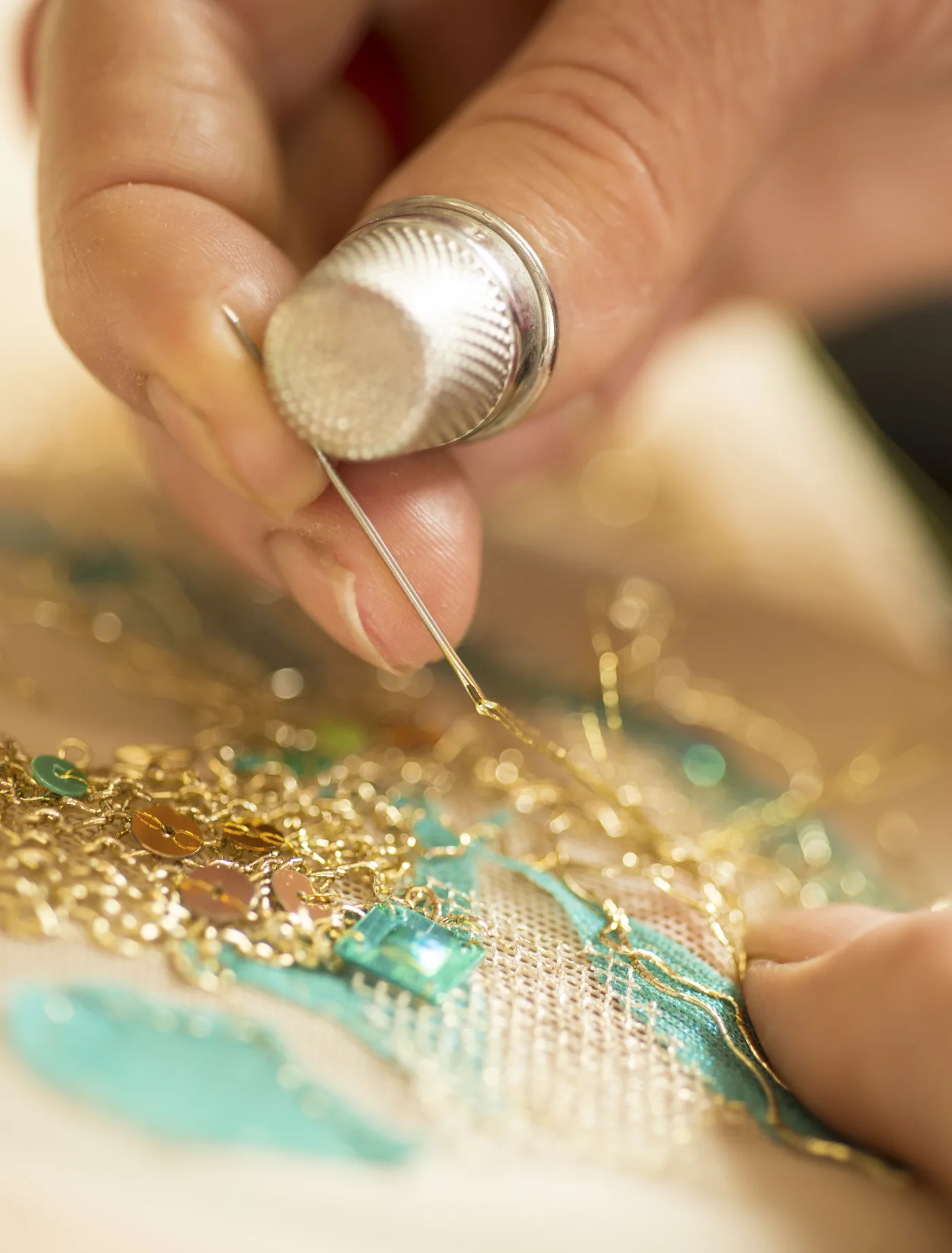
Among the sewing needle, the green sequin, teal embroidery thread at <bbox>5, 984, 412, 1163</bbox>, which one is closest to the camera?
teal embroidery thread at <bbox>5, 984, 412, 1163</bbox>

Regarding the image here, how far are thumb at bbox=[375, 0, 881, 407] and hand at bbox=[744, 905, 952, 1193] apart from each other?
29 centimetres

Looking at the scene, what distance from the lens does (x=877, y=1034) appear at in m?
0.40

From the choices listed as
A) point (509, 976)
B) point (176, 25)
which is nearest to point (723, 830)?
point (509, 976)

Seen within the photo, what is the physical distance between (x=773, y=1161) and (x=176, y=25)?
0.59m

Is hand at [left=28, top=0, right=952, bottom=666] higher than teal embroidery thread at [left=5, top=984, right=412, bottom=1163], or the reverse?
hand at [left=28, top=0, right=952, bottom=666]

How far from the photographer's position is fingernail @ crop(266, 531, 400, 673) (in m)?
0.51

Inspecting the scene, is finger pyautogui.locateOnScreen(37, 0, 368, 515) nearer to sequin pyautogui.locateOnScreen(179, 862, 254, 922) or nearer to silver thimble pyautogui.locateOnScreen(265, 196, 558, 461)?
silver thimble pyautogui.locateOnScreen(265, 196, 558, 461)

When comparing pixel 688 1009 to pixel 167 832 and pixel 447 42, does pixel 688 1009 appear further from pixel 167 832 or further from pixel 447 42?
pixel 447 42

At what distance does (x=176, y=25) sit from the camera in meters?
0.57

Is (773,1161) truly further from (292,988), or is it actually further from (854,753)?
(854,753)

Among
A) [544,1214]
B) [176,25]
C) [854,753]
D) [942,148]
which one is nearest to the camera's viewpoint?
[544,1214]

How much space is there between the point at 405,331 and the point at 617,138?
0.66ft

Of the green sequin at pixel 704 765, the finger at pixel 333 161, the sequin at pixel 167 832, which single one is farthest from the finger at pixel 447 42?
the sequin at pixel 167 832

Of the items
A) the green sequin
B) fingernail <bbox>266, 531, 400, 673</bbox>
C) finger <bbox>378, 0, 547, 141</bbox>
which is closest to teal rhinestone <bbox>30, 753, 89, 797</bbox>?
fingernail <bbox>266, 531, 400, 673</bbox>
